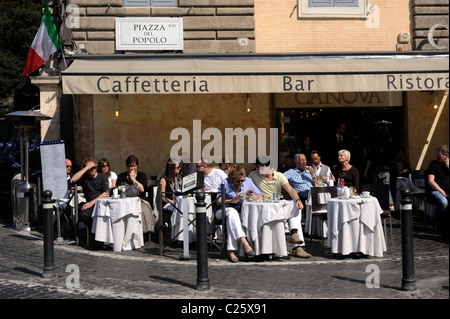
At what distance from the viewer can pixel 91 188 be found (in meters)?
9.91

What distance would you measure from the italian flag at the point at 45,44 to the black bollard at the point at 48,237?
6.15 m

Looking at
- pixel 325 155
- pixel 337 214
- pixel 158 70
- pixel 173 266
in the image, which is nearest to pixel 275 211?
pixel 337 214

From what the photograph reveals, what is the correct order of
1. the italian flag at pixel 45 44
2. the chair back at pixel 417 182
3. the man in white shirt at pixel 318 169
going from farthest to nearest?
1. the italian flag at pixel 45 44
2. the chair back at pixel 417 182
3. the man in white shirt at pixel 318 169

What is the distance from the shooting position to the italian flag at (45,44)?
42.0ft

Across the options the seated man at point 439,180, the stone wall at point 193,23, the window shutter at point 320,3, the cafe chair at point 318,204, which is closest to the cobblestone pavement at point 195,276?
the cafe chair at point 318,204

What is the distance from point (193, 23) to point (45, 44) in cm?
311

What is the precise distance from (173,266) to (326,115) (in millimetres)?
6792

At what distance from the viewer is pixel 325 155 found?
13.8m

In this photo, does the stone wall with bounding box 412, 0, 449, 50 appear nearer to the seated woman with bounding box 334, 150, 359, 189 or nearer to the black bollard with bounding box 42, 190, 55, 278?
the seated woman with bounding box 334, 150, 359, 189

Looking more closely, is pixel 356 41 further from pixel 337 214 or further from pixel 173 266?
pixel 173 266

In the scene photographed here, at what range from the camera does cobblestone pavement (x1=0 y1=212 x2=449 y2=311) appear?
21.4 feet

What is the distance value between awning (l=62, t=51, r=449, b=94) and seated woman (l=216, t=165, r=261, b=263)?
2.48 metres

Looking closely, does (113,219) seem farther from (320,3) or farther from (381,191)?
(320,3)

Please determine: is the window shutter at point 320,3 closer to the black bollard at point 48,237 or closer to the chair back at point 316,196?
the chair back at point 316,196
